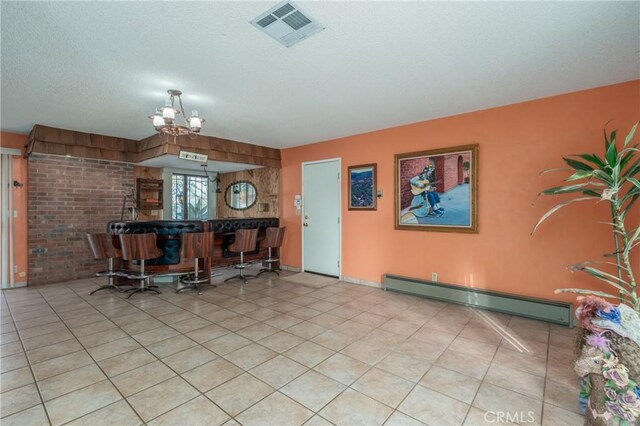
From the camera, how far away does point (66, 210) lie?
510cm

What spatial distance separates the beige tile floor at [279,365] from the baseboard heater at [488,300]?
0.38 ft

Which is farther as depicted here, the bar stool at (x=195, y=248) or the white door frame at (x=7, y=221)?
the white door frame at (x=7, y=221)

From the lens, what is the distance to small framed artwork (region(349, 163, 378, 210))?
478 centimetres

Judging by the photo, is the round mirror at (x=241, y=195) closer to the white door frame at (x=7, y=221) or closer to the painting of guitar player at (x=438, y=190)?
the painting of guitar player at (x=438, y=190)

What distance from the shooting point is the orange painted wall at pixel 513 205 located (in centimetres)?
305

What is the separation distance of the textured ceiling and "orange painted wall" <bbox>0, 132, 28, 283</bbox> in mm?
1315

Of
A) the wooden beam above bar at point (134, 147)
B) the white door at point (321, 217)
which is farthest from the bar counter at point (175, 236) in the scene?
the white door at point (321, 217)

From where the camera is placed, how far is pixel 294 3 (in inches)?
70.2

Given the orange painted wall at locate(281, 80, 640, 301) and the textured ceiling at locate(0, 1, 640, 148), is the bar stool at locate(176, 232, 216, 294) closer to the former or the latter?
the textured ceiling at locate(0, 1, 640, 148)

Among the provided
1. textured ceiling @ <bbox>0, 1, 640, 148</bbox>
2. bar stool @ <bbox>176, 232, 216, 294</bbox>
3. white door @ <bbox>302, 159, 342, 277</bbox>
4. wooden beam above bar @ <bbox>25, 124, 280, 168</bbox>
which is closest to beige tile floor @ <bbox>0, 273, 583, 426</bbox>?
bar stool @ <bbox>176, 232, 216, 294</bbox>

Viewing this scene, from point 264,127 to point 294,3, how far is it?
2.90 metres

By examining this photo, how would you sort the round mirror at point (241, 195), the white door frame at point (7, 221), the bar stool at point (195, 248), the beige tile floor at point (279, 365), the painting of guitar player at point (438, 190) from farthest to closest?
1. the round mirror at point (241, 195)
2. the white door frame at point (7, 221)
3. the bar stool at point (195, 248)
4. the painting of guitar player at point (438, 190)
5. the beige tile floor at point (279, 365)

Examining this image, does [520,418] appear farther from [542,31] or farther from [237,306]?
[237,306]

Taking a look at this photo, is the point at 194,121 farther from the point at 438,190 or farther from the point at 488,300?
the point at 488,300
